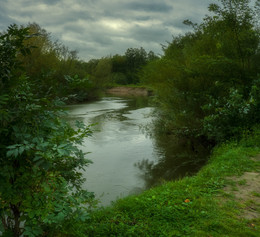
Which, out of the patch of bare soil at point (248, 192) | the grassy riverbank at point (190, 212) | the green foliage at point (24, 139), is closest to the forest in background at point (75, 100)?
the green foliage at point (24, 139)

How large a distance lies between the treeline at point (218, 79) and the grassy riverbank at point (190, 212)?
2907 mm

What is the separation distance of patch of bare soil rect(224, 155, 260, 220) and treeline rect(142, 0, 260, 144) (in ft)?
9.26

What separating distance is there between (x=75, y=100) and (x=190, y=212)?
2.18 meters

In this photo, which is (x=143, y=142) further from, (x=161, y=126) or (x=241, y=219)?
(x=241, y=219)

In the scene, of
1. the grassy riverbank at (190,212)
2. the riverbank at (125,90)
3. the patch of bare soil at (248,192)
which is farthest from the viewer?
the riverbank at (125,90)

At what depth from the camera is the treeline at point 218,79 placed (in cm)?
772

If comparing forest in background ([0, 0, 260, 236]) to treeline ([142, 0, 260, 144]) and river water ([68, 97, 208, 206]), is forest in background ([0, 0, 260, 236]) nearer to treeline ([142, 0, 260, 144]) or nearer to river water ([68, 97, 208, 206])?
treeline ([142, 0, 260, 144])

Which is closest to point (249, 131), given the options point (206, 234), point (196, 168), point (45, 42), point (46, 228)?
point (196, 168)

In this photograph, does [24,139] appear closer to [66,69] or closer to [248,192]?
[248,192]

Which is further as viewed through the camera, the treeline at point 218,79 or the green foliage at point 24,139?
the treeline at point 218,79

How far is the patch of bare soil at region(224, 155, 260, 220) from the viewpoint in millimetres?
3680

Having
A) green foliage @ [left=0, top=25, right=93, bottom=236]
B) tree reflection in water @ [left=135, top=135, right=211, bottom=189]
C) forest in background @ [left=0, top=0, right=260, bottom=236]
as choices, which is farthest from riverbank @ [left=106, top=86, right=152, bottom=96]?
green foliage @ [left=0, top=25, right=93, bottom=236]

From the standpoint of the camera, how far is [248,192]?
4.29 meters

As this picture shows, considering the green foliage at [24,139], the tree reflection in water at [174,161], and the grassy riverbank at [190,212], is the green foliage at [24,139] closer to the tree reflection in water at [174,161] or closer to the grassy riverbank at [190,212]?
the grassy riverbank at [190,212]
